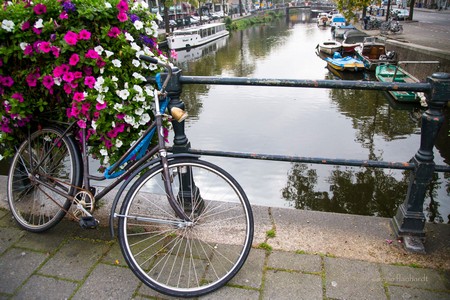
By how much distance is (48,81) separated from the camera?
8.15 ft

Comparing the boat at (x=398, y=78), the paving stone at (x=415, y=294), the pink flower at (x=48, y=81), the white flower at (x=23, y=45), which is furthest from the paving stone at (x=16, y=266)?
the boat at (x=398, y=78)

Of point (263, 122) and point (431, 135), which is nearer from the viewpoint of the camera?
point (431, 135)

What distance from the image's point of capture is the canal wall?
15.6 meters

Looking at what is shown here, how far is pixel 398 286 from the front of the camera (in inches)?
85.8

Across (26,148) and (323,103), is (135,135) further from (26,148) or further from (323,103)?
(323,103)

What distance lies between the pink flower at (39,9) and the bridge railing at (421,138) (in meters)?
0.83

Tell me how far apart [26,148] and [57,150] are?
317 mm

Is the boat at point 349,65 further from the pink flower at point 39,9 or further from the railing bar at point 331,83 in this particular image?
the pink flower at point 39,9

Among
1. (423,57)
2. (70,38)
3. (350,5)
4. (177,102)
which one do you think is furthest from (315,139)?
(350,5)

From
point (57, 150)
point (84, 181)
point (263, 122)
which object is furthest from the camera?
point (263, 122)

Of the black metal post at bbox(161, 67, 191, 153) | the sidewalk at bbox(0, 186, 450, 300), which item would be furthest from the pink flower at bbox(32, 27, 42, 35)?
the sidewalk at bbox(0, 186, 450, 300)

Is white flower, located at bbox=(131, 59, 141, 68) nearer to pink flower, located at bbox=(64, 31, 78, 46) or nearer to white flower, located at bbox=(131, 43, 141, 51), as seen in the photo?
white flower, located at bbox=(131, 43, 141, 51)

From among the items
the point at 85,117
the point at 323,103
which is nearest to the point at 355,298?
the point at 85,117

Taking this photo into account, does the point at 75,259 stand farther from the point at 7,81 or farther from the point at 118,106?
the point at 7,81
